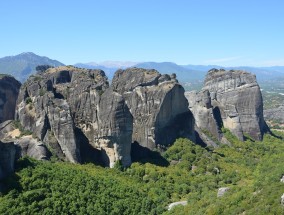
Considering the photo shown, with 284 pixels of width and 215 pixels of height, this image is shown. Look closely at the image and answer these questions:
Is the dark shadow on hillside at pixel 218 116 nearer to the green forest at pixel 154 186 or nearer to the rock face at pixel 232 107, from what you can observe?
the rock face at pixel 232 107

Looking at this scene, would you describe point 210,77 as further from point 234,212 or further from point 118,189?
point 234,212

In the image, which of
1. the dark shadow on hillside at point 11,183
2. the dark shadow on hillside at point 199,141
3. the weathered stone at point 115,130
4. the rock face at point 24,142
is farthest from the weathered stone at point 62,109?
the dark shadow on hillside at point 199,141

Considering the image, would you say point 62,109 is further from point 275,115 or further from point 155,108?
point 275,115

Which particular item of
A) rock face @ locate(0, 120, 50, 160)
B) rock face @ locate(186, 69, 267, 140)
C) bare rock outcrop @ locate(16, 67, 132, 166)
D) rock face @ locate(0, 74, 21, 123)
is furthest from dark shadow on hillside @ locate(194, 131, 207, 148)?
rock face @ locate(0, 74, 21, 123)

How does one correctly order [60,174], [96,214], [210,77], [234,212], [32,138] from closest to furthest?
1. [234,212]
2. [96,214]
3. [60,174]
4. [32,138]
5. [210,77]

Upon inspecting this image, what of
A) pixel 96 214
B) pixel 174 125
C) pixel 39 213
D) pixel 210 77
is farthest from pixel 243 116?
pixel 39 213

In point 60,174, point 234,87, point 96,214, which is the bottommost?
point 96,214

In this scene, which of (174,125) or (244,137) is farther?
Answer: (244,137)

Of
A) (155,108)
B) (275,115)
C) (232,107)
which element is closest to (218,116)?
(232,107)

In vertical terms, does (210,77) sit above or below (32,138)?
above
